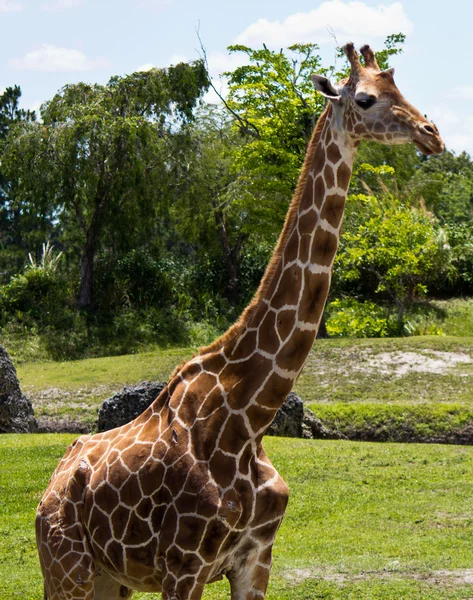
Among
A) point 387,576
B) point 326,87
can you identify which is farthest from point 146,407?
point 326,87

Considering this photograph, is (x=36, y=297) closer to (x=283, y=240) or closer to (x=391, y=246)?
(x=391, y=246)

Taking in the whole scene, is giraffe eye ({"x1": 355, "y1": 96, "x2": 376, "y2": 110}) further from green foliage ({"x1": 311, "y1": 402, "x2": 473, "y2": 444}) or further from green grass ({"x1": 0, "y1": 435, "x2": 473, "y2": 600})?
green foliage ({"x1": 311, "y1": 402, "x2": 473, "y2": 444})

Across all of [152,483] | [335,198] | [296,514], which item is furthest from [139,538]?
[296,514]

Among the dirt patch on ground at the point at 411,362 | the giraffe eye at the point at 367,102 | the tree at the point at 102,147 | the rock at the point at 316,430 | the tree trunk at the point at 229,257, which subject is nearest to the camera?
the giraffe eye at the point at 367,102

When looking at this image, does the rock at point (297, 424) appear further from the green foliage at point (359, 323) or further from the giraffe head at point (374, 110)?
the giraffe head at point (374, 110)

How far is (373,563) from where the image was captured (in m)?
7.89

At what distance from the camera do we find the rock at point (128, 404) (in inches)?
506

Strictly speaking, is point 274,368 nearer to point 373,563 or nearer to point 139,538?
point 139,538

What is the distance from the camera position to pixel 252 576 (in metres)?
4.28

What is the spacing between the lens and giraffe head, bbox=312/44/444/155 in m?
3.92

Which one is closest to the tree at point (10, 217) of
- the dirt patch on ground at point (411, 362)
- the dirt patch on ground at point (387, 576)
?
the dirt patch on ground at point (411, 362)

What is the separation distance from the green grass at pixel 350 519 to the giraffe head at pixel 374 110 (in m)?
4.29

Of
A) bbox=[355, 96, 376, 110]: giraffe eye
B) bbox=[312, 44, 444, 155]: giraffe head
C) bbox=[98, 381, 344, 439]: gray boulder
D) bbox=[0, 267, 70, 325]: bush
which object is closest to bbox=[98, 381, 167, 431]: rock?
bbox=[98, 381, 344, 439]: gray boulder

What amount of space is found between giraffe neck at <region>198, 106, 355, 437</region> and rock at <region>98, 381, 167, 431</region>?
340 inches
